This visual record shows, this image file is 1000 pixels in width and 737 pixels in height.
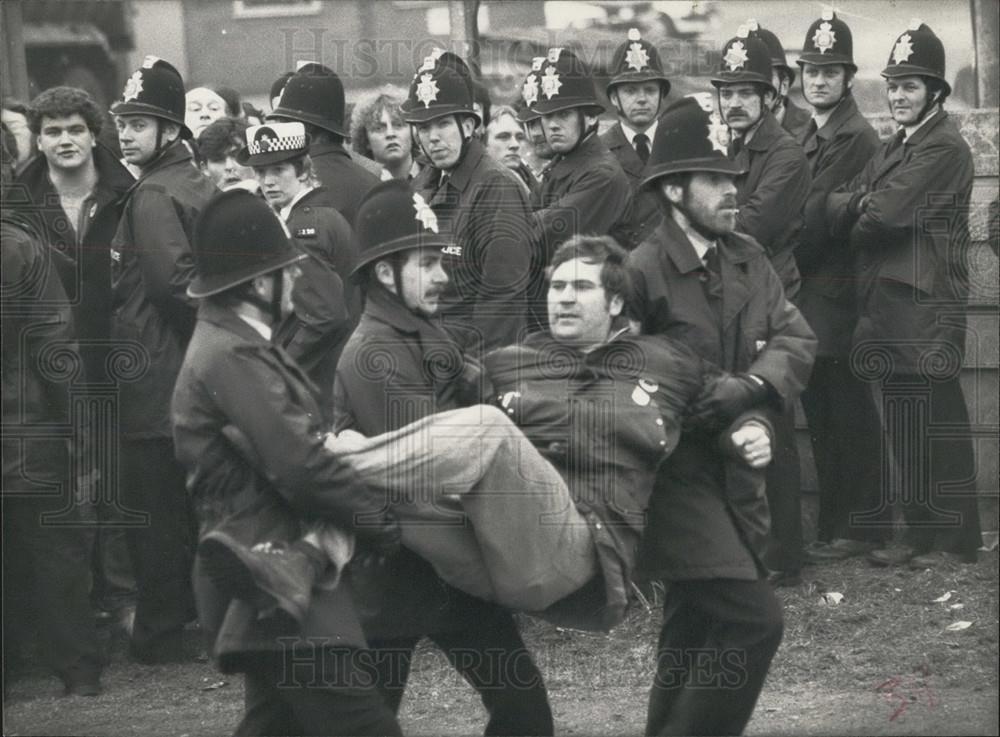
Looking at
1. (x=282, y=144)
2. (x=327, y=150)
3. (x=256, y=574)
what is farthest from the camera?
(x=327, y=150)

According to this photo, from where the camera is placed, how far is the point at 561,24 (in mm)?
9445

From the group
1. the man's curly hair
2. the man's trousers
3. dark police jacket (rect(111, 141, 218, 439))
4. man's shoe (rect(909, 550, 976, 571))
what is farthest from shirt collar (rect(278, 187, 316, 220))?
man's shoe (rect(909, 550, 976, 571))

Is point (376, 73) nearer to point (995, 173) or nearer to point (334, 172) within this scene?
point (334, 172)

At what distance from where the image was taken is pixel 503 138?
877 cm

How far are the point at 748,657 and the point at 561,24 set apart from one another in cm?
488

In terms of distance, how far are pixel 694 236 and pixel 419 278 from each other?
0.96m

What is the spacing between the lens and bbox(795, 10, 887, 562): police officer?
313 inches

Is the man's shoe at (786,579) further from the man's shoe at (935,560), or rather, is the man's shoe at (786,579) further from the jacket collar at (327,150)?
the jacket collar at (327,150)

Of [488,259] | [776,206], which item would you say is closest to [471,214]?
[488,259]

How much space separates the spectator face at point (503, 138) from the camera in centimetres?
874

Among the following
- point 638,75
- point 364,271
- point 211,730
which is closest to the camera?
point 364,271

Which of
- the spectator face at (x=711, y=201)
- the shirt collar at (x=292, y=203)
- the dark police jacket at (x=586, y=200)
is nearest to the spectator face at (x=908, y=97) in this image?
the dark police jacket at (x=586, y=200)

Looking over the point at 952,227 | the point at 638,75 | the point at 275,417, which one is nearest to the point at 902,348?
the point at 952,227

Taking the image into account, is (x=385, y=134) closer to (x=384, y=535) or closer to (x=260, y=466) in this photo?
(x=384, y=535)
